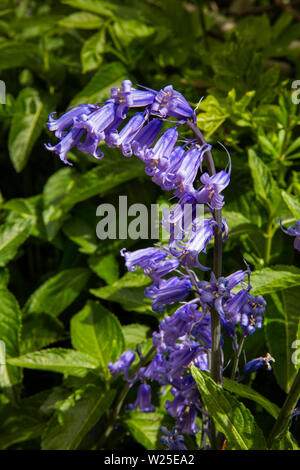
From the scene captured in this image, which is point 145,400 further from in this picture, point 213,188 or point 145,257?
point 213,188

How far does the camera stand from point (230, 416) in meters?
1.15

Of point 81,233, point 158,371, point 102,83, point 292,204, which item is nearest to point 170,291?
point 158,371

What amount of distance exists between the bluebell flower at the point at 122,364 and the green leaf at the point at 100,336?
0.45ft

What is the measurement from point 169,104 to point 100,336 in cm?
98

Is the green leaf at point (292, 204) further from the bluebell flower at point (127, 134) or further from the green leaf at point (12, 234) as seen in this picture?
the green leaf at point (12, 234)

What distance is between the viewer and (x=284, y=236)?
1.85 meters

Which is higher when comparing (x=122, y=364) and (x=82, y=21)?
(x=82, y=21)

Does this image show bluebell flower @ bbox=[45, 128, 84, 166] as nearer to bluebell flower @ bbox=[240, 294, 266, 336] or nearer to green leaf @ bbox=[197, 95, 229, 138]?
bluebell flower @ bbox=[240, 294, 266, 336]

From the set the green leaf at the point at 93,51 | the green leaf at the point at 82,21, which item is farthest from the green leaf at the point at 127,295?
the green leaf at the point at 82,21

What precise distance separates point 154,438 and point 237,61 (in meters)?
1.33

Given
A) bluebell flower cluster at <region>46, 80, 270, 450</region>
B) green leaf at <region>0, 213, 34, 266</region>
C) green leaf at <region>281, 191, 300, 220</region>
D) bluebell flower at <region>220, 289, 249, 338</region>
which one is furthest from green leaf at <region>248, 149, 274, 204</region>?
green leaf at <region>0, 213, 34, 266</region>

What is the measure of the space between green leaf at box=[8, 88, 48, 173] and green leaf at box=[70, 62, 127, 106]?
22 centimetres

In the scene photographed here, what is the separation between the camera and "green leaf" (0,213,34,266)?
197cm
